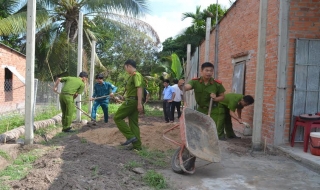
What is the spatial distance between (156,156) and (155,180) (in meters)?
1.52

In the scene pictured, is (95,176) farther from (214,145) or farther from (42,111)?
(42,111)

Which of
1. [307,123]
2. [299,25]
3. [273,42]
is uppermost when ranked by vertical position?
[299,25]

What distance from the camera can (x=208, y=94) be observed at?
5508 millimetres

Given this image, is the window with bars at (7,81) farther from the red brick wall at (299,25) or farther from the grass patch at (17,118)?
the red brick wall at (299,25)

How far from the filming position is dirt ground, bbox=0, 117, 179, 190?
11.9 ft

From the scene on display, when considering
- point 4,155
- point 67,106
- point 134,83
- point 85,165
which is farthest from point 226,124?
point 4,155

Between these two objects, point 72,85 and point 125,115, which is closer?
point 125,115

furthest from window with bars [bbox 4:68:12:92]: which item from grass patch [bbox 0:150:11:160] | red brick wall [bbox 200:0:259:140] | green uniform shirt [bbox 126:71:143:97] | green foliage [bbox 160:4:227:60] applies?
green foliage [bbox 160:4:227:60]

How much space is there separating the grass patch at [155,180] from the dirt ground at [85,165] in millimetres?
87

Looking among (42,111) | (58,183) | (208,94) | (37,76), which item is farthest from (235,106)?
(37,76)

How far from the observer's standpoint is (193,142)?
445 cm

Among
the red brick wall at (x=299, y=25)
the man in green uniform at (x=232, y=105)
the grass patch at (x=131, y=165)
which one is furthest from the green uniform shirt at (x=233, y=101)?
the grass patch at (x=131, y=165)

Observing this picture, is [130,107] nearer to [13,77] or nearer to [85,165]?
[85,165]

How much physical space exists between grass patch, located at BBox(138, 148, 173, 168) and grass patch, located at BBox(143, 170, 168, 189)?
76cm
